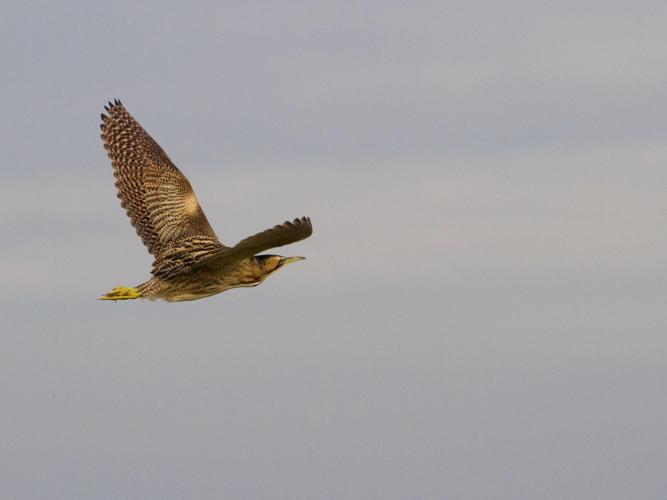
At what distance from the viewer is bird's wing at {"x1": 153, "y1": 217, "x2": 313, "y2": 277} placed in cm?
2158

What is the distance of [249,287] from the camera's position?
25.6 m

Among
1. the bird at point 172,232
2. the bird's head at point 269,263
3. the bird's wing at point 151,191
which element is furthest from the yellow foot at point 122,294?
the bird's head at point 269,263

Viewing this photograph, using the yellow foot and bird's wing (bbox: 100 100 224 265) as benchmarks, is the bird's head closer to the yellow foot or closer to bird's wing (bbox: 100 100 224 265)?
bird's wing (bbox: 100 100 224 265)

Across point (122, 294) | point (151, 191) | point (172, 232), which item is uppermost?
point (151, 191)

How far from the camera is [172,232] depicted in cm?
2748

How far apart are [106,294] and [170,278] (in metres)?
1.41

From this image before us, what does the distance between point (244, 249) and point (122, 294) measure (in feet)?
10.8

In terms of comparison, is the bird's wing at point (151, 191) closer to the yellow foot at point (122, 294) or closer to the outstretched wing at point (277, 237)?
the yellow foot at point (122, 294)

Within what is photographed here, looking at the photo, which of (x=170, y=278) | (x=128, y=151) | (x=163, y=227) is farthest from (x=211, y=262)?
(x=128, y=151)

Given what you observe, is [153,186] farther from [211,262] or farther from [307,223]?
[307,223]

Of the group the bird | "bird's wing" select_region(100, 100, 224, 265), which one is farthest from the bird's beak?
"bird's wing" select_region(100, 100, 224, 265)

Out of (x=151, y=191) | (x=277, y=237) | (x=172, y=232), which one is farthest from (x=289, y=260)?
(x=151, y=191)

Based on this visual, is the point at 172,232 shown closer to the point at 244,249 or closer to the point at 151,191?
the point at 151,191

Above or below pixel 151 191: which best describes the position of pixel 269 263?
below
